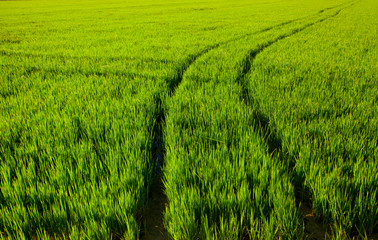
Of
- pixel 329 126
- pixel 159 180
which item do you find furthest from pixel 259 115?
pixel 159 180

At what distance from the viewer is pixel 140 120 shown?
1890 mm

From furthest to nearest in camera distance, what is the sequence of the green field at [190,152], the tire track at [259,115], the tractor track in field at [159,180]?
the tire track at [259,115]
the tractor track in field at [159,180]
the green field at [190,152]

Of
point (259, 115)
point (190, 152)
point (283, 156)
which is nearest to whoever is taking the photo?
point (190, 152)

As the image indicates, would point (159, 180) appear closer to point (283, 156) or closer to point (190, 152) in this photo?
point (190, 152)

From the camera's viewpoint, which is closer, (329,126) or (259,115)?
(329,126)

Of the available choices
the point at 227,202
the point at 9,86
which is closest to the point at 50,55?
the point at 9,86

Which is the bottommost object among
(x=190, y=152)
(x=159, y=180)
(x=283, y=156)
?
(x=159, y=180)

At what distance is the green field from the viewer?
1028mm

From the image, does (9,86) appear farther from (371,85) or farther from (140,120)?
(371,85)

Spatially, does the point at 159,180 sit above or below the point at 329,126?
below

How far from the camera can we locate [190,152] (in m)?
1.41

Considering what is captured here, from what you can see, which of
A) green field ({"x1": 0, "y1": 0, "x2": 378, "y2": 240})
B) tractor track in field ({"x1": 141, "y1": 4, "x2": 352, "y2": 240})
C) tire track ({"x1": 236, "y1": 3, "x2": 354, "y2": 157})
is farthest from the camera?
tire track ({"x1": 236, "y1": 3, "x2": 354, "y2": 157})

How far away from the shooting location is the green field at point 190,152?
3.37ft

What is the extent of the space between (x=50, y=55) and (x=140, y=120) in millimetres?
3772
